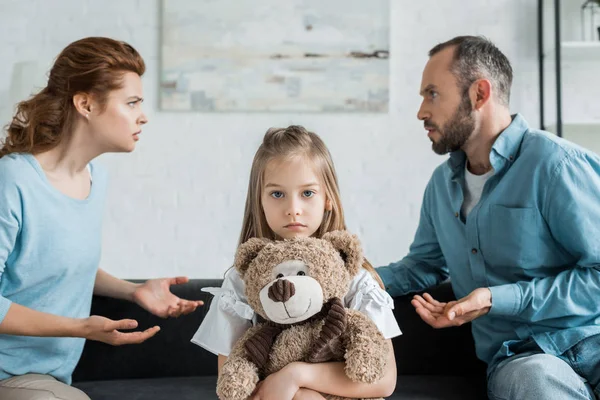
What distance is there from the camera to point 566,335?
1.70m

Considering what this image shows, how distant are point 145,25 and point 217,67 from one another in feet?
1.40

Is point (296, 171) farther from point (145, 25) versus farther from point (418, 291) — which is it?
point (145, 25)

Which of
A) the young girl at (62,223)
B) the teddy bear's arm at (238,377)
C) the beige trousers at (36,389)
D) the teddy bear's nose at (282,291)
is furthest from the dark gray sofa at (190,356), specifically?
the teddy bear's nose at (282,291)

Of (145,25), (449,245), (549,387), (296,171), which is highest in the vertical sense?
(145,25)

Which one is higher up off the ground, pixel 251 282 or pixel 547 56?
pixel 547 56

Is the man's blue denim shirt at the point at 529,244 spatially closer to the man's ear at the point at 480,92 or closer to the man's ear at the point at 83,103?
the man's ear at the point at 480,92

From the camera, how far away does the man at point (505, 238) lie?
166 centimetres

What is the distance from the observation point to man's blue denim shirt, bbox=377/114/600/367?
66.5 inches

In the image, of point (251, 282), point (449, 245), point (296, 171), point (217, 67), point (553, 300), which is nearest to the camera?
point (251, 282)

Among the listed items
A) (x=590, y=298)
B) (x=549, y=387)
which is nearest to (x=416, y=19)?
(x=590, y=298)

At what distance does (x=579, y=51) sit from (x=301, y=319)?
2550 mm

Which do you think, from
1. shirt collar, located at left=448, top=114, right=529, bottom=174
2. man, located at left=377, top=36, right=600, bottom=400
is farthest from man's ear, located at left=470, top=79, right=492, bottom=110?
shirt collar, located at left=448, top=114, right=529, bottom=174

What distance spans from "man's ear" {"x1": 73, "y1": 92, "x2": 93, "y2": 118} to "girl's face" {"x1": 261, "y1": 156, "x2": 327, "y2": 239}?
23.7 inches

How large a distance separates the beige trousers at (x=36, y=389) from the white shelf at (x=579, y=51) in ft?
8.82
